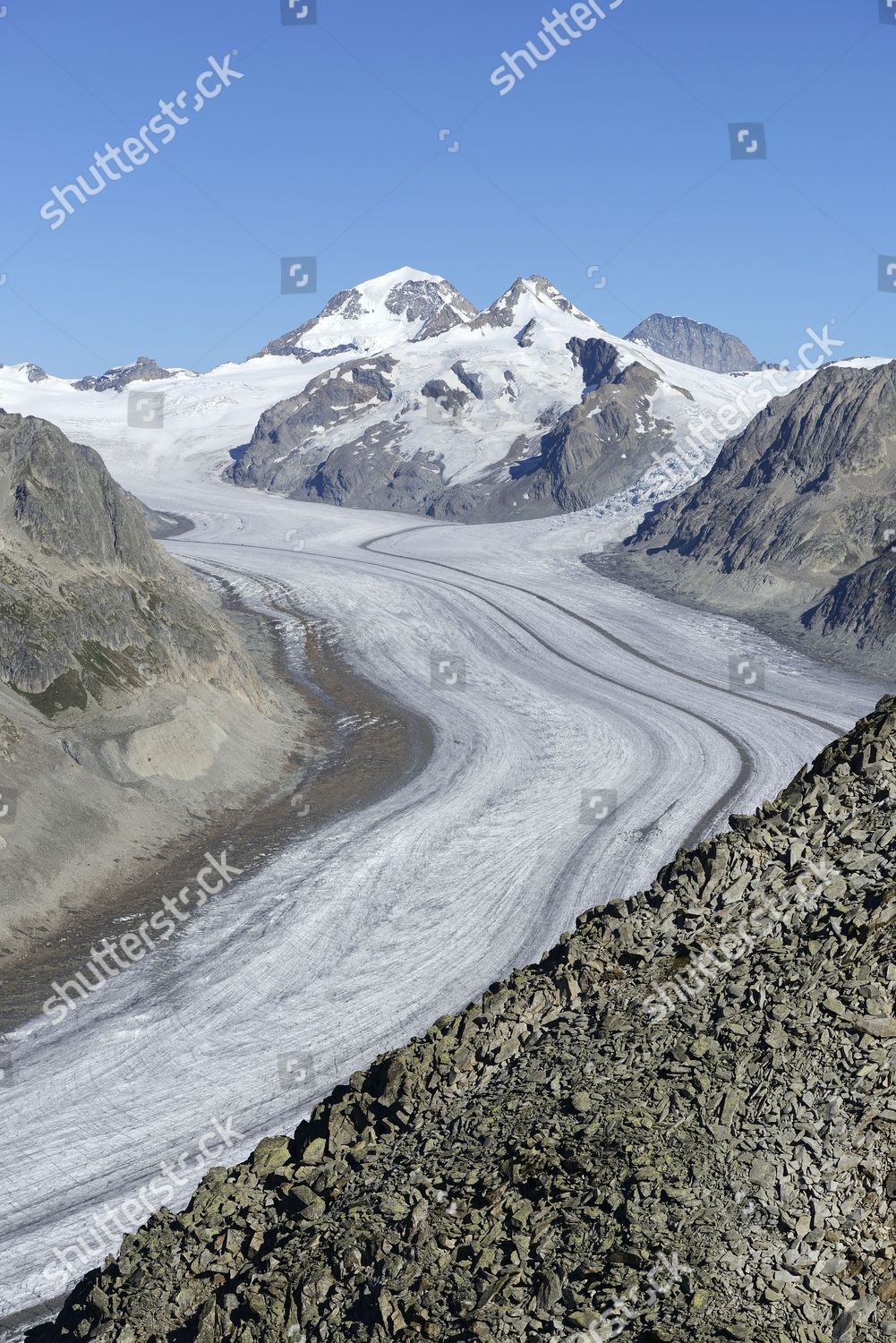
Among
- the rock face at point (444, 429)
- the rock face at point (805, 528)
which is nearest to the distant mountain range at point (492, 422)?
the rock face at point (444, 429)

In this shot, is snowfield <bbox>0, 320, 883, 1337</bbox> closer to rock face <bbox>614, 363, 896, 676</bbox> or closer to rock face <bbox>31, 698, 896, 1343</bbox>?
rock face <bbox>614, 363, 896, 676</bbox>

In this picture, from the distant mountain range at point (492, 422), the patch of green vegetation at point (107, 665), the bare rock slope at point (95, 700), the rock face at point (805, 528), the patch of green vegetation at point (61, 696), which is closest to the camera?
the bare rock slope at point (95, 700)

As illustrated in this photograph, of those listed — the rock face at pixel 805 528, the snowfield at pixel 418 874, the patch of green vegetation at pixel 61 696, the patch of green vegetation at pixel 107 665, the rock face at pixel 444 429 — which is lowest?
the snowfield at pixel 418 874

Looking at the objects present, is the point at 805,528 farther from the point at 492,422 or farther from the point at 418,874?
the point at 492,422

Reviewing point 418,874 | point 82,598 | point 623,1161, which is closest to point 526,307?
point 82,598

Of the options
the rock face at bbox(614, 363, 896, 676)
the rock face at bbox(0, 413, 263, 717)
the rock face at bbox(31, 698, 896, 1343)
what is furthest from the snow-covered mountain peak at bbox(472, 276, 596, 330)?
the rock face at bbox(31, 698, 896, 1343)

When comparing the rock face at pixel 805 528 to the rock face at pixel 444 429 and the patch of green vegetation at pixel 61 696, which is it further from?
the patch of green vegetation at pixel 61 696

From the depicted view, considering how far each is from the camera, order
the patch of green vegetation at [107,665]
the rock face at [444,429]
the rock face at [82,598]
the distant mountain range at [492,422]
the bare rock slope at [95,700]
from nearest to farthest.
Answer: the bare rock slope at [95,700] → the rock face at [82,598] → the patch of green vegetation at [107,665] → the rock face at [444,429] → the distant mountain range at [492,422]
